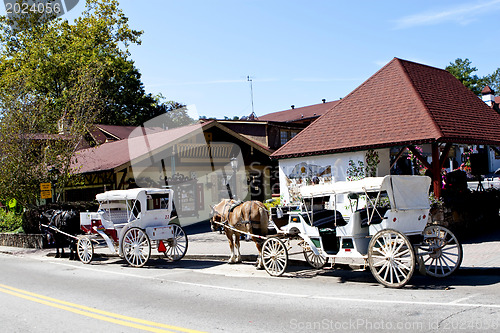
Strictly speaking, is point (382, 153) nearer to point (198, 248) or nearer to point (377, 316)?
point (198, 248)

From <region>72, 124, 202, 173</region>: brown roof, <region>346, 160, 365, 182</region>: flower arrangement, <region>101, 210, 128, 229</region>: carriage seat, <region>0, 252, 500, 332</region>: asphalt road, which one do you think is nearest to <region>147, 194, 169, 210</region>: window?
<region>101, 210, 128, 229</region>: carriage seat

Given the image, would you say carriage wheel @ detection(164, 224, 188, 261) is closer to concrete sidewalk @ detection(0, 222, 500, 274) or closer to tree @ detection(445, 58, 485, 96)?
concrete sidewalk @ detection(0, 222, 500, 274)

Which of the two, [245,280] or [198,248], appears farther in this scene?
[198,248]

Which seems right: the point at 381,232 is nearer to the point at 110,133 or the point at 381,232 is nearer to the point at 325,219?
the point at 325,219

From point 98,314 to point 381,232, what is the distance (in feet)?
17.8

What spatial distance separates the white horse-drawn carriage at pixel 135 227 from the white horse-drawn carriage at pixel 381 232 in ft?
14.1

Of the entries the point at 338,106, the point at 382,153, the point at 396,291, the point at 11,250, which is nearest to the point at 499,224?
the point at 382,153

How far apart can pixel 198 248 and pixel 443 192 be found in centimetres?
875

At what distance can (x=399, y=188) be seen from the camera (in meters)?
9.49

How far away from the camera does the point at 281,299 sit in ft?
28.4

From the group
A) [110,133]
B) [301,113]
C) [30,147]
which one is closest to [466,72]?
[301,113]

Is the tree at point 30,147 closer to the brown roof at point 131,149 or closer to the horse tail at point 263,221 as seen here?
the brown roof at point 131,149

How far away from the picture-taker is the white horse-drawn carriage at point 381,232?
356 inches

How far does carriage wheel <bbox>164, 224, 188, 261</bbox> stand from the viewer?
48.0 ft
